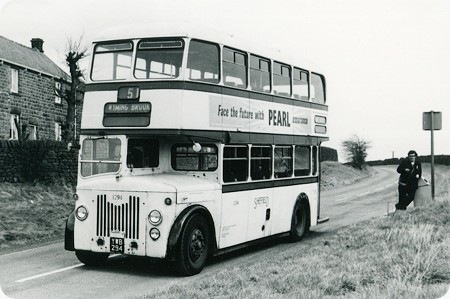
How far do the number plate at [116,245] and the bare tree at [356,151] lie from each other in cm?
3828

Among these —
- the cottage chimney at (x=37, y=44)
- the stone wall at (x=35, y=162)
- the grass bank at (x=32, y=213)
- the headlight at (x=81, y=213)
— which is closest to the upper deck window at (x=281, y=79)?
the headlight at (x=81, y=213)

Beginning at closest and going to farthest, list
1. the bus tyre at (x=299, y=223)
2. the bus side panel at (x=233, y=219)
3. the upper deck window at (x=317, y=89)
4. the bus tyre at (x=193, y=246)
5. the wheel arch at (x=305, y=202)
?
the bus tyre at (x=193, y=246), the bus side panel at (x=233, y=219), the bus tyre at (x=299, y=223), the wheel arch at (x=305, y=202), the upper deck window at (x=317, y=89)

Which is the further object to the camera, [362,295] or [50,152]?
[50,152]

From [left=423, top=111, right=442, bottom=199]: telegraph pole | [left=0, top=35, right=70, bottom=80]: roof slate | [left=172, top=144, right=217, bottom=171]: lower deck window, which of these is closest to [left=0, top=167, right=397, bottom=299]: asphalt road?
[left=172, top=144, right=217, bottom=171]: lower deck window

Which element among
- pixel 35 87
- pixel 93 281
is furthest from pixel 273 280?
pixel 35 87

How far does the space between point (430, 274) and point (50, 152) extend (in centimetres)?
1596

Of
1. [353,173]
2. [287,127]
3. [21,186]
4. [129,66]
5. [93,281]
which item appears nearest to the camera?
[93,281]

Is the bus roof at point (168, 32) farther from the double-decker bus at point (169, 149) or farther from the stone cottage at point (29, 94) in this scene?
the stone cottage at point (29, 94)

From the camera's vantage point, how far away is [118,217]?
369 inches

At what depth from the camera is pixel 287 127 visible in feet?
42.6

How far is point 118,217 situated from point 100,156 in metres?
1.16

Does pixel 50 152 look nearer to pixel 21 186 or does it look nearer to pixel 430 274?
pixel 21 186

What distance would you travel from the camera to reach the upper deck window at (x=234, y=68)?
34.9 ft

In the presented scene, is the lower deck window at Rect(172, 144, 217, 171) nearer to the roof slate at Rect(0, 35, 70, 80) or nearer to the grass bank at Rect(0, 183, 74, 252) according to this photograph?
the grass bank at Rect(0, 183, 74, 252)
